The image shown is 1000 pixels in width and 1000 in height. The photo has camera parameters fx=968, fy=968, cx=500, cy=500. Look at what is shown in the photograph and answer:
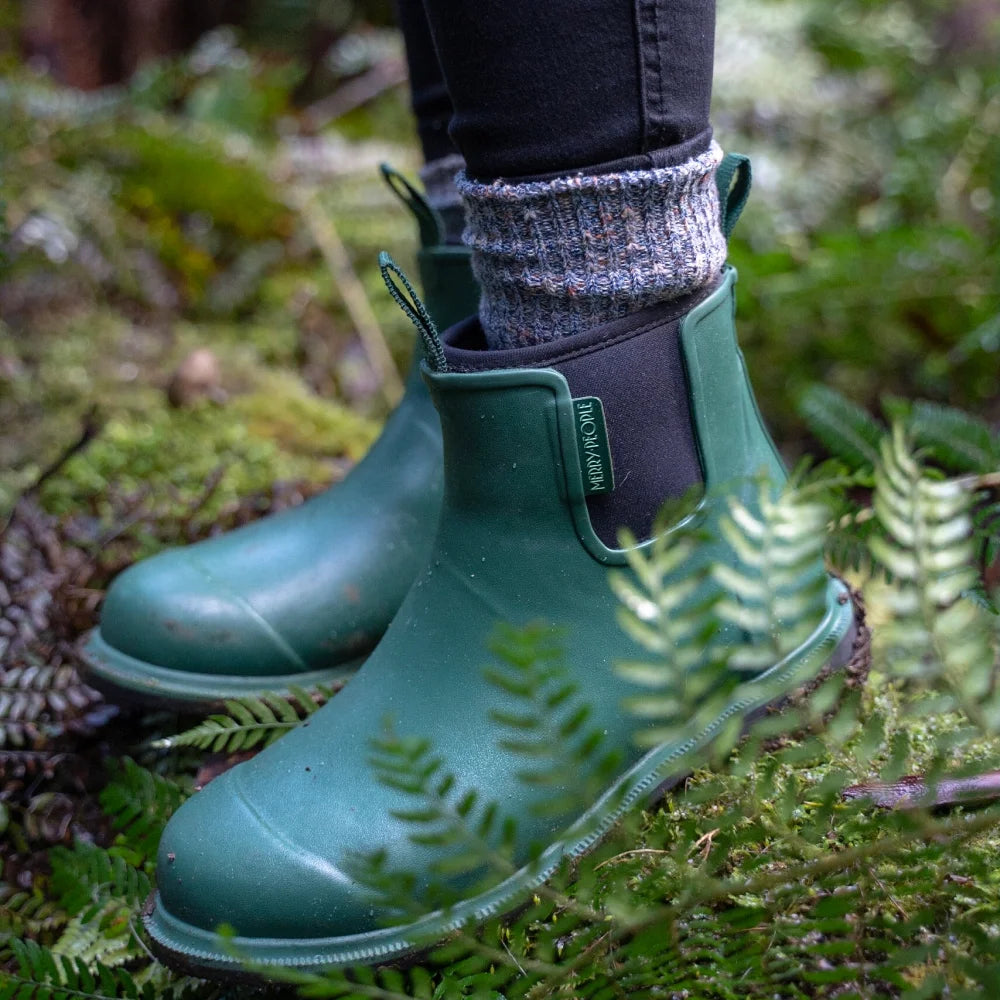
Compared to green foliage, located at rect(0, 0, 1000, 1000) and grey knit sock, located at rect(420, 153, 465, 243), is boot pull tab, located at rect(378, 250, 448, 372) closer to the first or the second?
green foliage, located at rect(0, 0, 1000, 1000)

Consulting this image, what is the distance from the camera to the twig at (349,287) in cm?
250

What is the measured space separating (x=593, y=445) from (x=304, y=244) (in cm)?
203

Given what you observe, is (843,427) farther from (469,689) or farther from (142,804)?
(142,804)

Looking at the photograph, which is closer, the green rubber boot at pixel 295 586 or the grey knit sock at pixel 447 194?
the green rubber boot at pixel 295 586

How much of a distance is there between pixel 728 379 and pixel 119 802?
0.81 metres

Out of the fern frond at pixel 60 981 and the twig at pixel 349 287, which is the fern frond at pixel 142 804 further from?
the twig at pixel 349 287

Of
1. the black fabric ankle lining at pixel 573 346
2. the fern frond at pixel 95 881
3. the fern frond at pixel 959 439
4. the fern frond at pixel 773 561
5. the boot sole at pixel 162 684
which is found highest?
the black fabric ankle lining at pixel 573 346

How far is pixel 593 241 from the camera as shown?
0.89 m

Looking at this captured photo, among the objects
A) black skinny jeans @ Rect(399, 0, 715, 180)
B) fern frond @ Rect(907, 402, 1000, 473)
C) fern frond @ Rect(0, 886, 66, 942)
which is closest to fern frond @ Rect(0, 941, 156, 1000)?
fern frond @ Rect(0, 886, 66, 942)

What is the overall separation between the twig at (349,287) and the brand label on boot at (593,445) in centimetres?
157

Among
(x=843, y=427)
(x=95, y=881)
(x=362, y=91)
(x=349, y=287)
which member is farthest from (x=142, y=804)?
(x=362, y=91)

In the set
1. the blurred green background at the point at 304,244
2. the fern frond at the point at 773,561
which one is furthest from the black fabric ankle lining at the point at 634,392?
the blurred green background at the point at 304,244

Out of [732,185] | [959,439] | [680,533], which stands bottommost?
[959,439]

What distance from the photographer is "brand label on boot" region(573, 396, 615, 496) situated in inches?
35.3
